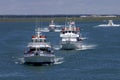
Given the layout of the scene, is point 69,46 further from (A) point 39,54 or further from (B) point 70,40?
(A) point 39,54

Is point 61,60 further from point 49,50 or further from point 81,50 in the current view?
point 81,50

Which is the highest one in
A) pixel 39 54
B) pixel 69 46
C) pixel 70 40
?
pixel 39 54

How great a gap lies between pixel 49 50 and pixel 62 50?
25281 mm

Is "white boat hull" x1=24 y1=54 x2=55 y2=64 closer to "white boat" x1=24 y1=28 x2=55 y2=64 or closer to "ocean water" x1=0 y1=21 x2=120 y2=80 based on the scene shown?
"white boat" x1=24 y1=28 x2=55 y2=64

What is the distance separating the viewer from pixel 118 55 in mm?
105750

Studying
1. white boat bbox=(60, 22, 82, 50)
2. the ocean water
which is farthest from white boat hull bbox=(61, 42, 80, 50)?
the ocean water

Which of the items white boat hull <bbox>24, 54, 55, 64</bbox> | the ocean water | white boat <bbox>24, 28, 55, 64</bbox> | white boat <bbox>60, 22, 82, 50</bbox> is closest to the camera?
the ocean water

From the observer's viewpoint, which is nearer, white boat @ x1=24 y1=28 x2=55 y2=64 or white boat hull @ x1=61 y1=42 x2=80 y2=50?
white boat @ x1=24 y1=28 x2=55 y2=64

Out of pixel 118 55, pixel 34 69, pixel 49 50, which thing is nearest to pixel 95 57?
pixel 118 55

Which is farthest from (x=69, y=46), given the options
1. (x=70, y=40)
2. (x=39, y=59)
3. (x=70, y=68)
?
(x=70, y=68)

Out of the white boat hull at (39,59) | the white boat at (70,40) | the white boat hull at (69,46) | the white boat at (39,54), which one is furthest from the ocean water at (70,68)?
the white boat at (70,40)

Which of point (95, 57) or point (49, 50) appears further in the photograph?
point (95, 57)

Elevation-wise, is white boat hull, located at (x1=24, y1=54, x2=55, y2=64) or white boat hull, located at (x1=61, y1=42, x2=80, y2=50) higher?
white boat hull, located at (x1=24, y1=54, x2=55, y2=64)

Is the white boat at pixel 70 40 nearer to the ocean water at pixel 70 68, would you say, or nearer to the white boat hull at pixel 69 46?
the white boat hull at pixel 69 46
